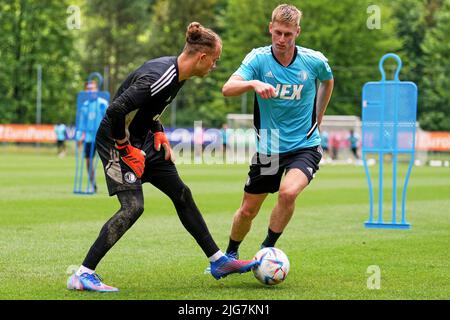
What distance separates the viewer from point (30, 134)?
54.1 m

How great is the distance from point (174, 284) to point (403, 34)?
6927 cm

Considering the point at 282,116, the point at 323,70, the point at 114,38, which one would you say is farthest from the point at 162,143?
the point at 114,38

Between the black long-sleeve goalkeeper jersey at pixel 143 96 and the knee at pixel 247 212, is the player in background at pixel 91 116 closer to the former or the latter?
the knee at pixel 247 212

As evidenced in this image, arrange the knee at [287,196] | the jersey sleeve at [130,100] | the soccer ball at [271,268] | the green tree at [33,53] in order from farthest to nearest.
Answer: the green tree at [33,53]
the knee at [287,196]
the soccer ball at [271,268]
the jersey sleeve at [130,100]

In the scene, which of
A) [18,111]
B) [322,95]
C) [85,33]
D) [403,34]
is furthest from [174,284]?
[85,33]

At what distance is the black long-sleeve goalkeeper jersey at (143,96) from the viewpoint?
282 inches

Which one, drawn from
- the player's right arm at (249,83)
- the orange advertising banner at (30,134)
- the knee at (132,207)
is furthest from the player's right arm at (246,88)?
the orange advertising banner at (30,134)

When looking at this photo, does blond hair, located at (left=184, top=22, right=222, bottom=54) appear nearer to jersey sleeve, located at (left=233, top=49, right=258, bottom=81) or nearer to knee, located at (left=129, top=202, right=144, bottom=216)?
jersey sleeve, located at (left=233, top=49, right=258, bottom=81)

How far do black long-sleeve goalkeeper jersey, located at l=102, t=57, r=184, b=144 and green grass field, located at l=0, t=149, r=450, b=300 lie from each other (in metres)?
1.41

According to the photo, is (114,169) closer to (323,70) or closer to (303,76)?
(303,76)

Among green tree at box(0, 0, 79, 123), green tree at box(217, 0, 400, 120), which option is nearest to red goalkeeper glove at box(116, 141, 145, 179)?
green tree at box(0, 0, 79, 123)

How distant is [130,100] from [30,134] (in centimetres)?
4825

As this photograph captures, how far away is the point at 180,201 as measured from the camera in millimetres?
7895

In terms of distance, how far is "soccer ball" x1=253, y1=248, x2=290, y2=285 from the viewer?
7.61 m
